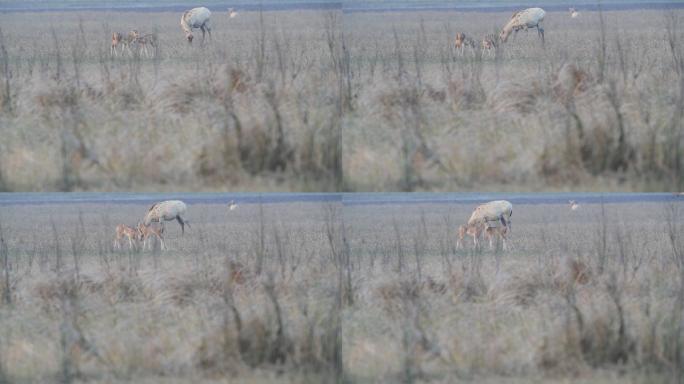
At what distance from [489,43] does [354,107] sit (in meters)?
0.63

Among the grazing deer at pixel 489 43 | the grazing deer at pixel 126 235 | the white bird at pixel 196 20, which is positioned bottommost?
the grazing deer at pixel 126 235

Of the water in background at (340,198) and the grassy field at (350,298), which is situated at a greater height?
the water in background at (340,198)

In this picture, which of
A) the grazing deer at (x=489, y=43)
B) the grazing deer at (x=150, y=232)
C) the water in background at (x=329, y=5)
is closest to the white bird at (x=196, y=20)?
the water in background at (x=329, y=5)

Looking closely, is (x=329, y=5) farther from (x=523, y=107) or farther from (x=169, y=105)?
(x=523, y=107)

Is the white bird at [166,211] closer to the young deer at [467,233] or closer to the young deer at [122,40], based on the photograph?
the young deer at [122,40]

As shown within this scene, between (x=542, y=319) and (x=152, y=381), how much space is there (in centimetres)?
163

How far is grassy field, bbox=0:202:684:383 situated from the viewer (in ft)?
12.5

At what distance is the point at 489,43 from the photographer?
3.86 meters

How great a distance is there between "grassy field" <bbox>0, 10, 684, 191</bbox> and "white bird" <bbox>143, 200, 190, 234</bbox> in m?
0.08

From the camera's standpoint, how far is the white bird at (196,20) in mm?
3844

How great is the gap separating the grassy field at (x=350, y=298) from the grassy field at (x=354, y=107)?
0.46 ft

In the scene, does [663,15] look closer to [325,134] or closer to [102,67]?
[325,134]

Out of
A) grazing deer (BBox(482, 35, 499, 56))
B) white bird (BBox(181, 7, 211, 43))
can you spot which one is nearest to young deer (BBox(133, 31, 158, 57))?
white bird (BBox(181, 7, 211, 43))

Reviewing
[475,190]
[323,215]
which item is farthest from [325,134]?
[475,190]
